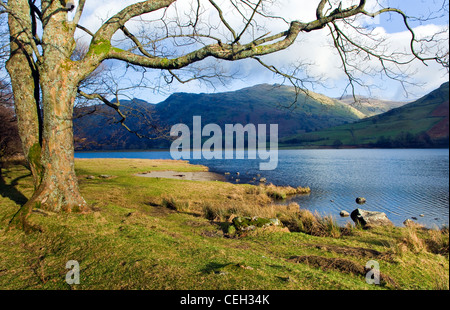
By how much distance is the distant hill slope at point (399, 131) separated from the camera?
12575 cm

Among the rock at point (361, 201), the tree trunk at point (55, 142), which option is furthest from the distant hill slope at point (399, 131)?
the tree trunk at point (55, 142)

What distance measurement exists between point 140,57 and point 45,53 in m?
2.39

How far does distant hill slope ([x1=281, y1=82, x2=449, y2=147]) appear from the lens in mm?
125750

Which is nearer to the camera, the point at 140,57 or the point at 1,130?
the point at 140,57

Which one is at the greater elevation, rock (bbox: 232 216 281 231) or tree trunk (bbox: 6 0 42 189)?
tree trunk (bbox: 6 0 42 189)

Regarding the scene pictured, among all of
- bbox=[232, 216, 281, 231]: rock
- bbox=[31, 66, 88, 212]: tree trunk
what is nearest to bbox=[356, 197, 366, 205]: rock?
bbox=[232, 216, 281, 231]: rock

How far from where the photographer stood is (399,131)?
5704 inches

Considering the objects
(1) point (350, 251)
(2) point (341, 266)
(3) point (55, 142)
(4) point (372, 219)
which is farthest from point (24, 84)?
(4) point (372, 219)

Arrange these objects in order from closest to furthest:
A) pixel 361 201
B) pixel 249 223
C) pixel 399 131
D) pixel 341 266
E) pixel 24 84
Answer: pixel 341 266 < pixel 24 84 < pixel 249 223 < pixel 361 201 < pixel 399 131

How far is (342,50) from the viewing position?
29.1 feet

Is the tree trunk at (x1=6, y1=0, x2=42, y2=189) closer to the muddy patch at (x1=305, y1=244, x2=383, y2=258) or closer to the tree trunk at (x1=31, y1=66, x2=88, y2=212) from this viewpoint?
the tree trunk at (x1=31, y1=66, x2=88, y2=212)

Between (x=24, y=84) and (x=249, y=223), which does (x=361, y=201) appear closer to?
(x=249, y=223)
